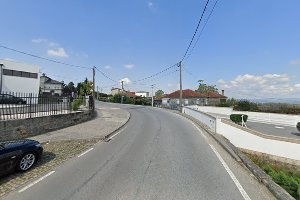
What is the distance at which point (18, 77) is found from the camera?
37.6m

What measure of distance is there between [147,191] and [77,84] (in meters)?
92.1

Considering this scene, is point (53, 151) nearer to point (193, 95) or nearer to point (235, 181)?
point (235, 181)

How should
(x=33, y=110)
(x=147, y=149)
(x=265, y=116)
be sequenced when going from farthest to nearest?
1. (x=265, y=116)
2. (x=33, y=110)
3. (x=147, y=149)

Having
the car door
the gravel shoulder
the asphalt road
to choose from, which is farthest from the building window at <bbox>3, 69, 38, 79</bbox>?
the car door

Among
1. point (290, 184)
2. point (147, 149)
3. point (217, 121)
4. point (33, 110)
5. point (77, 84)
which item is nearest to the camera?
point (290, 184)

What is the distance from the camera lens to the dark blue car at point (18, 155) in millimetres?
6219

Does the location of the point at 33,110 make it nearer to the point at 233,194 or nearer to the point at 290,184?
the point at 233,194

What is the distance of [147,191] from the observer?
5434 mm

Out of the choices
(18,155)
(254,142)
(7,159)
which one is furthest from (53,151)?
(254,142)

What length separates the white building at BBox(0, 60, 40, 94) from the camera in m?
35.7

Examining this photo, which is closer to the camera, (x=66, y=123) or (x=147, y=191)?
(x=147, y=191)

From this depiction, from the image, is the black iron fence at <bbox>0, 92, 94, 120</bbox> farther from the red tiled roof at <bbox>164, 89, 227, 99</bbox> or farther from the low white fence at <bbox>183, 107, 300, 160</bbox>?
the red tiled roof at <bbox>164, 89, 227, 99</bbox>

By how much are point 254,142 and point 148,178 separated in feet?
32.5

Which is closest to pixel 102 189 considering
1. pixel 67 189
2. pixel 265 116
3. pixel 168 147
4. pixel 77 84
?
pixel 67 189
